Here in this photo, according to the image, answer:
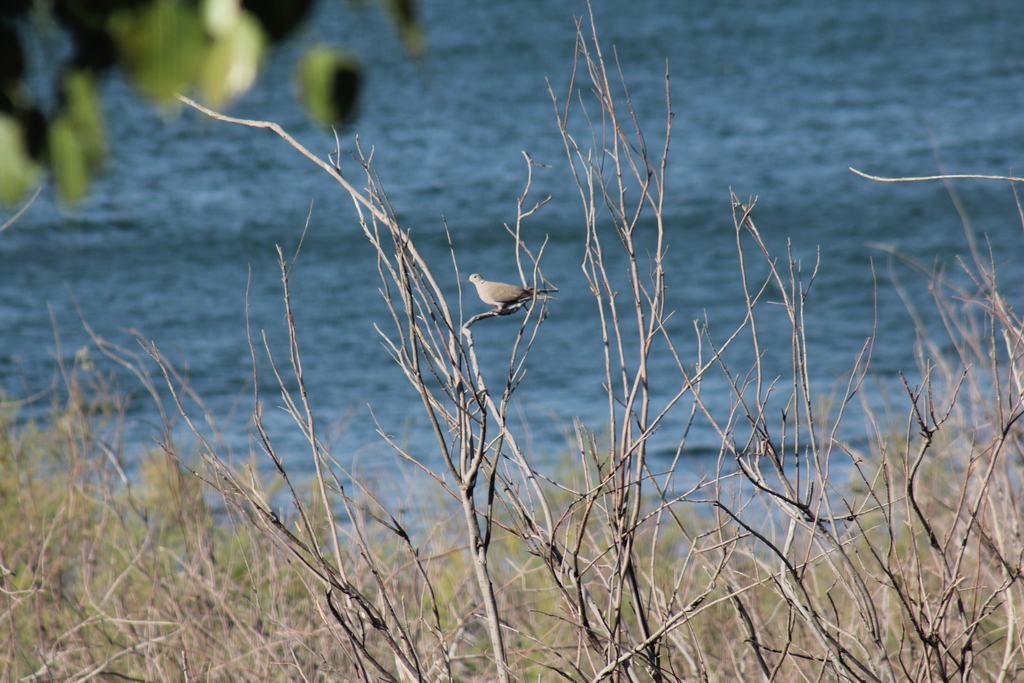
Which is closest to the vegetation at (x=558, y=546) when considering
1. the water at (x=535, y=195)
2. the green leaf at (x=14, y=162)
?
the water at (x=535, y=195)

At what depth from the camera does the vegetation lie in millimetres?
2248

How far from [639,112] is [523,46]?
7.23 meters

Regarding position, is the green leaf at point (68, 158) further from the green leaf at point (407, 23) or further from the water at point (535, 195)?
the green leaf at point (407, 23)

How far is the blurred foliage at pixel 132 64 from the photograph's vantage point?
0.87 meters

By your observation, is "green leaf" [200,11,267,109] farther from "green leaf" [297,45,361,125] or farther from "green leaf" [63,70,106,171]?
"green leaf" [63,70,106,171]

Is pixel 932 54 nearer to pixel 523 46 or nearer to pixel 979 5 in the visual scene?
pixel 979 5

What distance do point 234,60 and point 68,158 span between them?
0.23m

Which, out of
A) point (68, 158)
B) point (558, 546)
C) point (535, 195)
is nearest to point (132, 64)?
point (68, 158)

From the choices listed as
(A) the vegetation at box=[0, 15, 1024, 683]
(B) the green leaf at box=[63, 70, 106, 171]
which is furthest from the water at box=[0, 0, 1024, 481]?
(A) the vegetation at box=[0, 15, 1024, 683]

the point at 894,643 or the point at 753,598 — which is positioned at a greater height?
the point at 753,598

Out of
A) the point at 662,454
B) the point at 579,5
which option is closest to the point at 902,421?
the point at 662,454

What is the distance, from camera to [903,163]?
16.3 metres

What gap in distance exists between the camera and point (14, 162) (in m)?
1.01

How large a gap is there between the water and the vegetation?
0.75 metres
